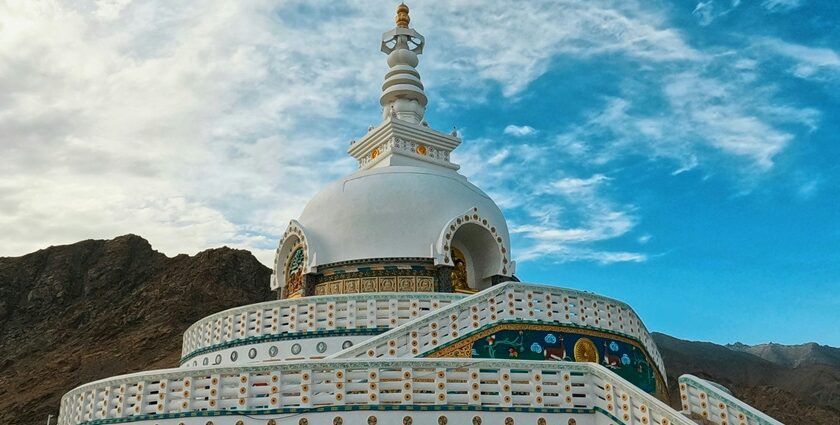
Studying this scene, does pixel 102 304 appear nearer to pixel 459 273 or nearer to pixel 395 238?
pixel 395 238

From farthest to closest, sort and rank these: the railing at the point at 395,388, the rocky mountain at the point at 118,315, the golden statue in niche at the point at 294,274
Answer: the rocky mountain at the point at 118,315, the golden statue in niche at the point at 294,274, the railing at the point at 395,388

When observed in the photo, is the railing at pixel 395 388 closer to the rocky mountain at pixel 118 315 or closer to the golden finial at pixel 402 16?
the golden finial at pixel 402 16

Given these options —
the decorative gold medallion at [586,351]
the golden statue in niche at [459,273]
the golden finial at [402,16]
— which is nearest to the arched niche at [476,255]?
the golden statue in niche at [459,273]

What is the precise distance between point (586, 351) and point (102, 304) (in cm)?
3585

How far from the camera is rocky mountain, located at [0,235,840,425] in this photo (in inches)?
1361

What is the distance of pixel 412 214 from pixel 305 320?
470 centimetres

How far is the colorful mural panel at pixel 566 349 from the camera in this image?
11695 millimetres

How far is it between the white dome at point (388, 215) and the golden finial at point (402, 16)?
7.45 metres

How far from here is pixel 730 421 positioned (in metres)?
8.59

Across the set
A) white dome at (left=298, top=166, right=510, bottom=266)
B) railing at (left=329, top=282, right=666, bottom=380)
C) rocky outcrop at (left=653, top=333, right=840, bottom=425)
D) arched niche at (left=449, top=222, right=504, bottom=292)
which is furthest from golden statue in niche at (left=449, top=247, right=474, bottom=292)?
rocky outcrop at (left=653, top=333, right=840, bottom=425)

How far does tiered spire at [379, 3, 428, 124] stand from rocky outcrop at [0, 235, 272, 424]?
1654cm

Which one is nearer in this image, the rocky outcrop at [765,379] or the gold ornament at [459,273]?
the gold ornament at [459,273]

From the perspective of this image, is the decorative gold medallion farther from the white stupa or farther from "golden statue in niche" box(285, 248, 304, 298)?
"golden statue in niche" box(285, 248, 304, 298)

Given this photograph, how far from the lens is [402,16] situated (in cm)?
2506
